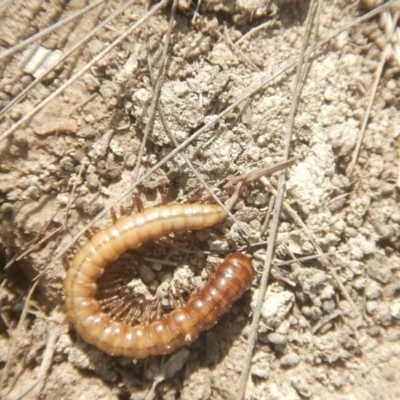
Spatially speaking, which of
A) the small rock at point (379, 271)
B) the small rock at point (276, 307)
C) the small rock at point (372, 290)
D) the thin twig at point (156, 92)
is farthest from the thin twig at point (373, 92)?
the thin twig at point (156, 92)

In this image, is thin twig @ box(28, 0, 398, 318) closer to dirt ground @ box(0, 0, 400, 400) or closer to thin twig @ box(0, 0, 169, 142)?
dirt ground @ box(0, 0, 400, 400)

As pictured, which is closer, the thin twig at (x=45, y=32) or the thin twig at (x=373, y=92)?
the thin twig at (x=45, y=32)

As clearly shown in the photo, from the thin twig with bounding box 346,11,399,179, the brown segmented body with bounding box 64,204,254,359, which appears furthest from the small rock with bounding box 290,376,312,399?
the thin twig with bounding box 346,11,399,179

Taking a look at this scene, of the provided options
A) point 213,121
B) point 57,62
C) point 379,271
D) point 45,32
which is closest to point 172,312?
point 213,121

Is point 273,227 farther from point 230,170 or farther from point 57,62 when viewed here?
point 57,62

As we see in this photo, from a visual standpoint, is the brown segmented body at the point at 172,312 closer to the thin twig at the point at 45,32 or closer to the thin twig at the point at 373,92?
the thin twig at the point at 373,92

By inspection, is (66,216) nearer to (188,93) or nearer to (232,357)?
(188,93)

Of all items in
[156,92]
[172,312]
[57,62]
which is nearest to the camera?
[57,62]
